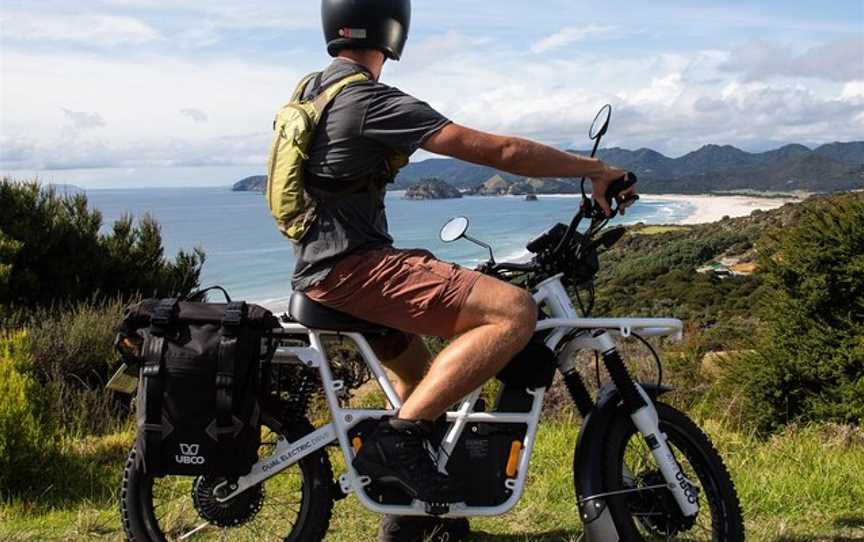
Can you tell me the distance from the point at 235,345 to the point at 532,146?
133 cm

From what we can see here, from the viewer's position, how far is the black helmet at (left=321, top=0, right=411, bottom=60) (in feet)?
11.4

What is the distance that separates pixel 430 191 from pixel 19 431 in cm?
5078

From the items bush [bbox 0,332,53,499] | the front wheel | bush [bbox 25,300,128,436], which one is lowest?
bush [bbox 25,300,128,436]

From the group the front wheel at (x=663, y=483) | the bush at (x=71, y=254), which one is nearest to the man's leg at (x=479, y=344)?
the front wheel at (x=663, y=483)

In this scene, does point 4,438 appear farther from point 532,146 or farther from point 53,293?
point 53,293

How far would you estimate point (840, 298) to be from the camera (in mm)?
9836

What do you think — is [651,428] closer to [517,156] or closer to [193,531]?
[517,156]

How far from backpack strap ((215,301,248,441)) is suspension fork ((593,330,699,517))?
1.41 meters

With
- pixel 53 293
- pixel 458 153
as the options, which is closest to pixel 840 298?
pixel 458 153

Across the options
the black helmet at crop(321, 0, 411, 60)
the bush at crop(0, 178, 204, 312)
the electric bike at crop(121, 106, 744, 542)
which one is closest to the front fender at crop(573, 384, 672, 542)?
the electric bike at crop(121, 106, 744, 542)

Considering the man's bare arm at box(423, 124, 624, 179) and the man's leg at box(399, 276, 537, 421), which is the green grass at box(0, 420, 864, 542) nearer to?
the man's leg at box(399, 276, 537, 421)

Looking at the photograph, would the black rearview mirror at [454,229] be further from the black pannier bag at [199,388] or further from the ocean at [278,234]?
the ocean at [278,234]

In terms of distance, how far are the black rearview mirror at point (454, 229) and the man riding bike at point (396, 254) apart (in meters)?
0.10

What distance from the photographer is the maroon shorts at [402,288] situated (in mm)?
3328
